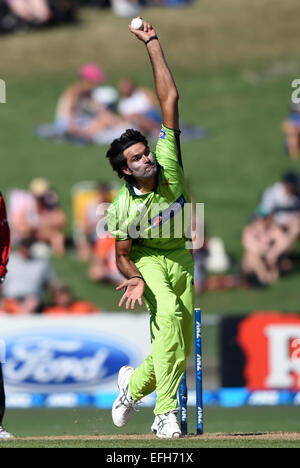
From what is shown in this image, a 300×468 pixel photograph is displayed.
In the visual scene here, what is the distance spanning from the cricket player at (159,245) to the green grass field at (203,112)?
3389 mm

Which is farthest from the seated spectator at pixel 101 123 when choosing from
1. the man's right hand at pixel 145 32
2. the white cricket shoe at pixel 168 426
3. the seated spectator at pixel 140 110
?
the white cricket shoe at pixel 168 426

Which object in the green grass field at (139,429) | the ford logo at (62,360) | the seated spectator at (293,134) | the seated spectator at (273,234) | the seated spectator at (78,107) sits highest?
the seated spectator at (78,107)

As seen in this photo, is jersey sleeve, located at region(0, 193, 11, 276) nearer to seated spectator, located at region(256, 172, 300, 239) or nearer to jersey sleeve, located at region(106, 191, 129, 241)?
jersey sleeve, located at region(106, 191, 129, 241)

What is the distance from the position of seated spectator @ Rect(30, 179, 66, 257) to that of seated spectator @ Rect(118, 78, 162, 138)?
414 cm

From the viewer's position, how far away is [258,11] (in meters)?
35.0

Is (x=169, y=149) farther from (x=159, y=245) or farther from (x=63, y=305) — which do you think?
(x=63, y=305)

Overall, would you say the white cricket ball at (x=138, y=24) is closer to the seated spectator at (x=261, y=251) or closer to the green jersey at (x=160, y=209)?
the green jersey at (x=160, y=209)

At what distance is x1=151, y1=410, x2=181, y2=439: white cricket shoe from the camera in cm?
805

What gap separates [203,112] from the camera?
1105 inches

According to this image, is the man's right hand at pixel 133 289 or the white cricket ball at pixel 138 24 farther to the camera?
the white cricket ball at pixel 138 24

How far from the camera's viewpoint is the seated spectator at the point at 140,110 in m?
24.5
